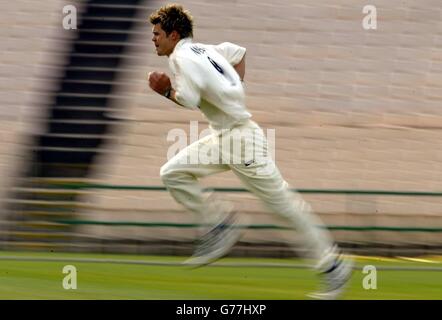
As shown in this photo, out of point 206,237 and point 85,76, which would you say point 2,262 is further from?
point 85,76

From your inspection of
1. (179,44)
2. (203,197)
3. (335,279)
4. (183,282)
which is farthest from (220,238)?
(179,44)

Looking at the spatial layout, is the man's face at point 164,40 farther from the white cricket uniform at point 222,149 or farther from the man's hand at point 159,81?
the man's hand at point 159,81

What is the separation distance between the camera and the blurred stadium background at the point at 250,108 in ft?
34.3

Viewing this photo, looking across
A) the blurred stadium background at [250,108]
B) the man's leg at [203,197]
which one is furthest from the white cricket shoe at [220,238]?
the blurred stadium background at [250,108]

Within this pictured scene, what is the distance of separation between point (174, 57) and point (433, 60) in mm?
5073

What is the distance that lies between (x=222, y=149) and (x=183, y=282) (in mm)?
1056

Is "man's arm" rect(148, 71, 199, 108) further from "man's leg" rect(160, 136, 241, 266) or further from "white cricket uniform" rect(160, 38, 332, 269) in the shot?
"man's leg" rect(160, 136, 241, 266)

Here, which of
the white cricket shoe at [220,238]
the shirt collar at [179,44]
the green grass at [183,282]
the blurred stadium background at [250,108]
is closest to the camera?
the shirt collar at [179,44]

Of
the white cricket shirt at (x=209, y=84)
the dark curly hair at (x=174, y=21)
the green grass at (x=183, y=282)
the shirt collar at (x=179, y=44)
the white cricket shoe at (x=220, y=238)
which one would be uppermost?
the dark curly hair at (x=174, y=21)

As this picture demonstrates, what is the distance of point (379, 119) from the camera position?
11.2 m

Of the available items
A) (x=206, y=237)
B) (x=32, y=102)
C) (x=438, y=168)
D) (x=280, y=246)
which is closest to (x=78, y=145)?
(x=32, y=102)

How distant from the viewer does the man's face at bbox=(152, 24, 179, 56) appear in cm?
687

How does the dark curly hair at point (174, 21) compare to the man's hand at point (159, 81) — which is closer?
the man's hand at point (159, 81)

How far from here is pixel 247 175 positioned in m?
6.76
